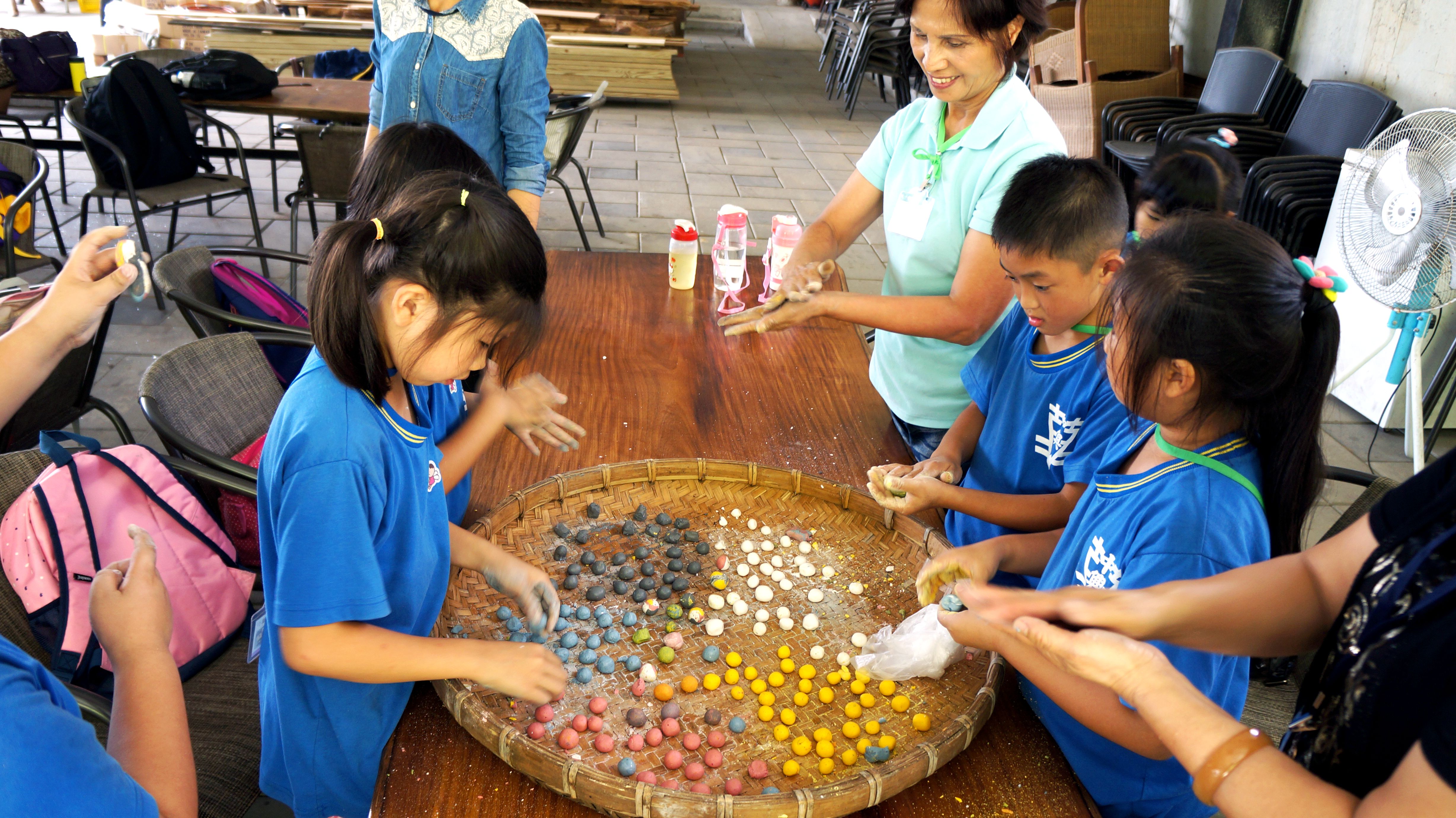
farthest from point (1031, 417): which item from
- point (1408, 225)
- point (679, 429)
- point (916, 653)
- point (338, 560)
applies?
point (1408, 225)

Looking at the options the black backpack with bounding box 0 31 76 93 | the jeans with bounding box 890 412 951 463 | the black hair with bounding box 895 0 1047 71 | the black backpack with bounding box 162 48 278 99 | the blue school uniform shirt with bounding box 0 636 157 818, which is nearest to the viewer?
the blue school uniform shirt with bounding box 0 636 157 818

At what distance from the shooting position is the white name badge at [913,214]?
186 centimetres

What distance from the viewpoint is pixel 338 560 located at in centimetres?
102

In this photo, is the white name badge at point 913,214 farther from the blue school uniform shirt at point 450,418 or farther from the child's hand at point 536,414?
the blue school uniform shirt at point 450,418

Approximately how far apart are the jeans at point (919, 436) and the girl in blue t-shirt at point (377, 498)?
2.90 ft

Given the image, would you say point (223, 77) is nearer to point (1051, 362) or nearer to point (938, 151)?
point (938, 151)

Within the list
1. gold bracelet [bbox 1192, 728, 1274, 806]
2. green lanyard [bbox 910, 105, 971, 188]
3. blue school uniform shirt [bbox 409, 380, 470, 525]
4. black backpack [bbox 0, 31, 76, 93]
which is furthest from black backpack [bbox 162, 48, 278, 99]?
gold bracelet [bbox 1192, 728, 1274, 806]

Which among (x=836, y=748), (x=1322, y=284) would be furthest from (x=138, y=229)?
(x=1322, y=284)

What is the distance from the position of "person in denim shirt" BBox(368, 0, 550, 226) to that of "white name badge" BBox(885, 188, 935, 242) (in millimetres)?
1113

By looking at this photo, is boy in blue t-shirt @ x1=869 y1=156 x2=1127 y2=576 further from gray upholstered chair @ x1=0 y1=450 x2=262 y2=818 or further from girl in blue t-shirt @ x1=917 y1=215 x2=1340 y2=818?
gray upholstered chair @ x1=0 y1=450 x2=262 y2=818

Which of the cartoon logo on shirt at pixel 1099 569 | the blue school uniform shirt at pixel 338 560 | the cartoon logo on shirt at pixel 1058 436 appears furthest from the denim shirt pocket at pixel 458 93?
the cartoon logo on shirt at pixel 1099 569

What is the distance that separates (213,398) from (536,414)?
85 centimetres

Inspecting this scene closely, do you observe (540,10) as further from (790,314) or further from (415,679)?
(415,679)

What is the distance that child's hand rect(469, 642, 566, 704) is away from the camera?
1043mm
